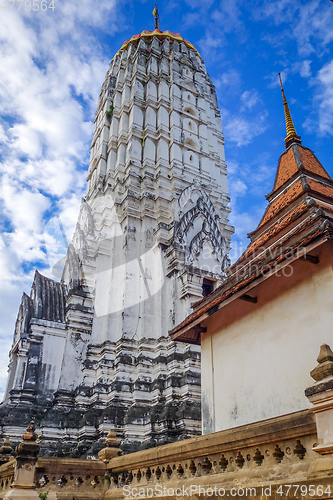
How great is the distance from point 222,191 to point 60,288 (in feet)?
35.8

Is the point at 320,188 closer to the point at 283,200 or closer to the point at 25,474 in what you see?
the point at 283,200

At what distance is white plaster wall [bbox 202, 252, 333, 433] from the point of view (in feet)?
23.7

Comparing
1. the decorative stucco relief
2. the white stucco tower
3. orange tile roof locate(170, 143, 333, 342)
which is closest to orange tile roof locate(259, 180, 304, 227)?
orange tile roof locate(170, 143, 333, 342)

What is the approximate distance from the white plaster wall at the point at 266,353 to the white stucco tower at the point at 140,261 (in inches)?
201

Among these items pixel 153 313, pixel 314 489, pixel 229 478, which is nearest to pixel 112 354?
pixel 153 313

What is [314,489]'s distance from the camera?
13.1 feet

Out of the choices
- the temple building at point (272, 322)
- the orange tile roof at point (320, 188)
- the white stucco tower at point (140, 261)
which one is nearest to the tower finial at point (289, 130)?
the orange tile roof at point (320, 188)

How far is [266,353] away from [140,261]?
36.3 ft

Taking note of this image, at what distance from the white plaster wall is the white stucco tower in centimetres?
511

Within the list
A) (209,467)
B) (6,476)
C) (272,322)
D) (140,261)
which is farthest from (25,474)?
(140,261)

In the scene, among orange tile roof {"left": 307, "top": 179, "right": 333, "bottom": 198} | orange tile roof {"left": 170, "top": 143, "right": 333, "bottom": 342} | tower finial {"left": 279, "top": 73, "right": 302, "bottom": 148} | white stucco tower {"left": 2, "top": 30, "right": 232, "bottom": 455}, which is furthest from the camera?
white stucco tower {"left": 2, "top": 30, "right": 232, "bottom": 455}

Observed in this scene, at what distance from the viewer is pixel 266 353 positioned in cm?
814

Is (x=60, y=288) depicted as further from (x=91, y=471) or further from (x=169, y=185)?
(x=91, y=471)

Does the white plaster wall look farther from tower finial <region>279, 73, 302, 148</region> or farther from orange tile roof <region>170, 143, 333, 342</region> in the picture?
tower finial <region>279, 73, 302, 148</region>
